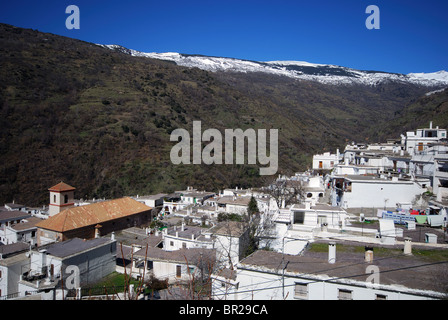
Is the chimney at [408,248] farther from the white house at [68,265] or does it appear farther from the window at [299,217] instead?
the white house at [68,265]

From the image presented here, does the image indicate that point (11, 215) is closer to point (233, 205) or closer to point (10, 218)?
point (10, 218)

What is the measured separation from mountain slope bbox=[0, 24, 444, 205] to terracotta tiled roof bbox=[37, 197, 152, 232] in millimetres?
14205

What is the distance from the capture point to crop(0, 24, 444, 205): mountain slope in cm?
4478

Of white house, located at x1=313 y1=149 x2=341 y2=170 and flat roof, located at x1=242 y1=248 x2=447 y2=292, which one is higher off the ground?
white house, located at x1=313 y1=149 x2=341 y2=170

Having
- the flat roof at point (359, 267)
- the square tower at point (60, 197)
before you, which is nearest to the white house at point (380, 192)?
the flat roof at point (359, 267)

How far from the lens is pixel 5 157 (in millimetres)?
43969

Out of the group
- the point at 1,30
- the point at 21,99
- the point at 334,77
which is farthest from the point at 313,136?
the point at 334,77

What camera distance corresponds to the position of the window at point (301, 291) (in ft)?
24.1

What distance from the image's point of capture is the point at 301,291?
739 cm

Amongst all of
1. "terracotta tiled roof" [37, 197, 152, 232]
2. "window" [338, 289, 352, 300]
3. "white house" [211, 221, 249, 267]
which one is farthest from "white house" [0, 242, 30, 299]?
"window" [338, 289, 352, 300]

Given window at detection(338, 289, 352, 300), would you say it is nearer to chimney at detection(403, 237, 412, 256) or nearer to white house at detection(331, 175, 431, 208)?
chimney at detection(403, 237, 412, 256)

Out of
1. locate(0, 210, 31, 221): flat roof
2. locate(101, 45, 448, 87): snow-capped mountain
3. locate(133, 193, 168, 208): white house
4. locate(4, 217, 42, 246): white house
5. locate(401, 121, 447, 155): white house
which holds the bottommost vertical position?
locate(4, 217, 42, 246): white house

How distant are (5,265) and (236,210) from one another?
1773 cm

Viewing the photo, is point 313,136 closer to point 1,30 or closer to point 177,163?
point 177,163
